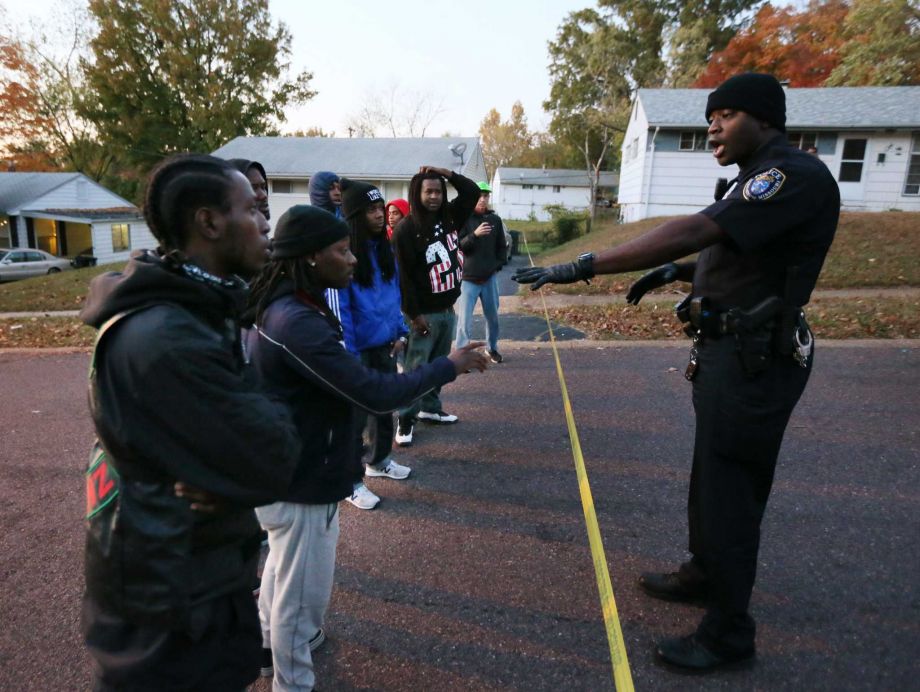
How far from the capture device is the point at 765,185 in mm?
2186

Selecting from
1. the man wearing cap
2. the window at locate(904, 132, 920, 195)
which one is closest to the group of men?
the man wearing cap

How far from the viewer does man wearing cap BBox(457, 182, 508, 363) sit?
683 cm

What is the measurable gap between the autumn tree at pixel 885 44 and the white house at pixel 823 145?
18.5ft

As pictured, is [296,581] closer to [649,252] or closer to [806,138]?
[649,252]

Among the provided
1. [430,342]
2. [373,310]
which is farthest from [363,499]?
[430,342]

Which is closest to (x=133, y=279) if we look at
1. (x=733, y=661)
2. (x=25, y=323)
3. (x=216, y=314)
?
(x=216, y=314)

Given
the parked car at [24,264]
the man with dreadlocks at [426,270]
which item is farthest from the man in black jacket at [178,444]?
the parked car at [24,264]

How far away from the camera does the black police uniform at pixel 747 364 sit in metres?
2.20

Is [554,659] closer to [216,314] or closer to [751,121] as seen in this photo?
[216,314]

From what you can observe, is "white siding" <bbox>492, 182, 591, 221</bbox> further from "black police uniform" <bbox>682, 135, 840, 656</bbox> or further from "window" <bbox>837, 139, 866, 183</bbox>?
"black police uniform" <bbox>682, 135, 840, 656</bbox>

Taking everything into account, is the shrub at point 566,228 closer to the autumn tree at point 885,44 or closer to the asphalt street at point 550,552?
the autumn tree at point 885,44

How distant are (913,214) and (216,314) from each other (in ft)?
61.2

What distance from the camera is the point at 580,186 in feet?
163

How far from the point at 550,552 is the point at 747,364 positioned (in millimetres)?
1504
